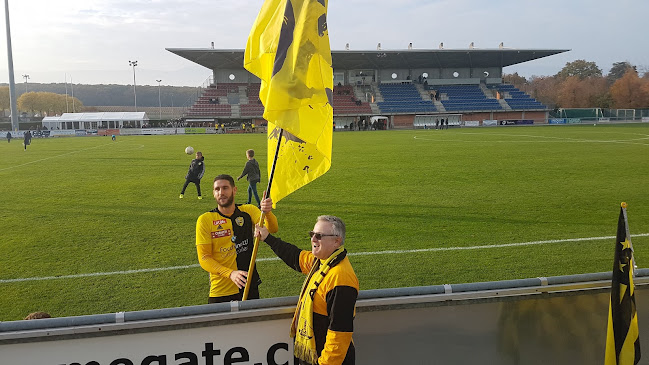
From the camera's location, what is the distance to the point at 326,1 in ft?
12.1

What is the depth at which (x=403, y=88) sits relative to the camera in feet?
235

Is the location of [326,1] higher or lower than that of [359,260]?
higher

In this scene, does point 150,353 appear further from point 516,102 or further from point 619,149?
point 516,102

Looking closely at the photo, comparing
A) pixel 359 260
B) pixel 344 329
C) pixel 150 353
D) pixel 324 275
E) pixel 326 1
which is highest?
pixel 326 1

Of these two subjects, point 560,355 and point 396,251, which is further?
point 396,251

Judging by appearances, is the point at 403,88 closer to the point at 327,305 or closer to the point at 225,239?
the point at 225,239

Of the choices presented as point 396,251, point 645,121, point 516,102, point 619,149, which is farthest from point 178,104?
point 396,251

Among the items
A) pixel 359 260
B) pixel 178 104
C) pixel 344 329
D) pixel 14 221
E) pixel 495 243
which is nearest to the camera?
pixel 344 329

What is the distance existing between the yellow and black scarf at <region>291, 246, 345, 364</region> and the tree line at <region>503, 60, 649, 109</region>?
8142 cm

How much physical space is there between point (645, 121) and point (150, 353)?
7807 cm

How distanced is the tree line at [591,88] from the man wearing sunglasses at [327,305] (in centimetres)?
8136

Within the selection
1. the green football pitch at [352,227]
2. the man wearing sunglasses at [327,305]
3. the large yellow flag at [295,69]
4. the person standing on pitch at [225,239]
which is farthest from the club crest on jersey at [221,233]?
the green football pitch at [352,227]

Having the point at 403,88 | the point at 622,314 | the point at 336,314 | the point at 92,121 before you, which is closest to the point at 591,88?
the point at 403,88

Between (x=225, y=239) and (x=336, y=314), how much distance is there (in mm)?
1652
